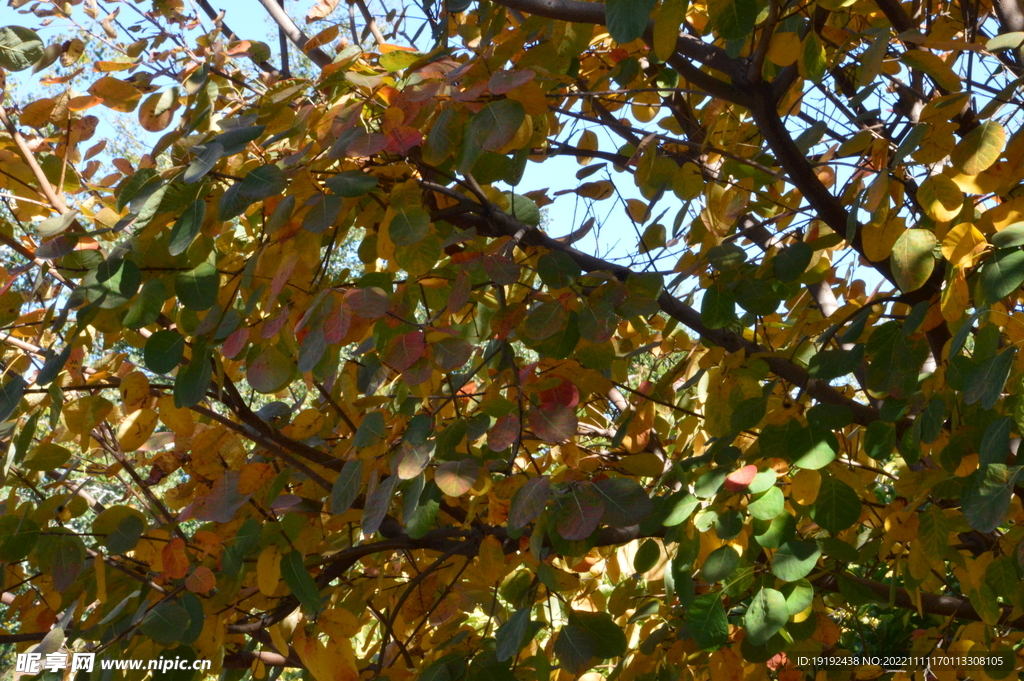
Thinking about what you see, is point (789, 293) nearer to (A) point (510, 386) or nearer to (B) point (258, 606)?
(A) point (510, 386)

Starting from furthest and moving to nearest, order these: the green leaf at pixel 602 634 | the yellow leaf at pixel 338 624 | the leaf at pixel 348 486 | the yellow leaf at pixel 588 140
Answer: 1. the yellow leaf at pixel 588 140
2. the yellow leaf at pixel 338 624
3. the green leaf at pixel 602 634
4. the leaf at pixel 348 486

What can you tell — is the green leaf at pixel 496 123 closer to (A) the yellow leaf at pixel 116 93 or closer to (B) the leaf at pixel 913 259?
(B) the leaf at pixel 913 259

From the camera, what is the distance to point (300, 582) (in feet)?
3.77

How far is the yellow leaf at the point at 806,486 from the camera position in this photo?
3.44 ft

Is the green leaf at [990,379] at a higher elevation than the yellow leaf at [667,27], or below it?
below

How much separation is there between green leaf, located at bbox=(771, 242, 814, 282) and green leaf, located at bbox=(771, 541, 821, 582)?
36cm

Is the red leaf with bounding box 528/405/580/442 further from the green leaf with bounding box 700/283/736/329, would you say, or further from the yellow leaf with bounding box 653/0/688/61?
the yellow leaf with bounding box 653/0/688/61

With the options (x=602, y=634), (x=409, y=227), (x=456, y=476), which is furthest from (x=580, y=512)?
(x=409, y=227)

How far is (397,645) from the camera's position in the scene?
1.49 meters

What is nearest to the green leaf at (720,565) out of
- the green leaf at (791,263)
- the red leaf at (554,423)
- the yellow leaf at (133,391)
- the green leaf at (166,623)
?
the red leaf at (554,423)

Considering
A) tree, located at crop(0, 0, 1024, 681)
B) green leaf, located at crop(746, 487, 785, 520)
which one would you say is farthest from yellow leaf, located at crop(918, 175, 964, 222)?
green leaf, located at crop(746, 487, 785, 520)

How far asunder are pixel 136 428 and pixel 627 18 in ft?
2.89

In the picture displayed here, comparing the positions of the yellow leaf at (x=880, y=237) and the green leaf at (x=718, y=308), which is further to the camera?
the green leaf at (x=718, y=308)

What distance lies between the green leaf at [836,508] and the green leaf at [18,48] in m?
1.19
